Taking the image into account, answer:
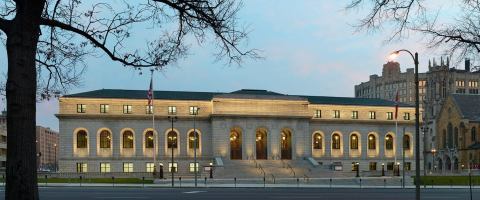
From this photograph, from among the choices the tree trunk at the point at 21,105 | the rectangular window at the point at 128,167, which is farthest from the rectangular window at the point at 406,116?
the tree trunk at the point at 21,105

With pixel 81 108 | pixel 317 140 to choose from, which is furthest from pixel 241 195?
pixel 317 140

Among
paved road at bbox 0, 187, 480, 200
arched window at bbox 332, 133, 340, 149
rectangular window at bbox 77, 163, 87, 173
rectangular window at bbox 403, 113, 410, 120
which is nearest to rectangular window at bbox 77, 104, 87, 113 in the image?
rectangular window at bbox 77, 163, 87, 173

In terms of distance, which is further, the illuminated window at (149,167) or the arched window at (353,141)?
the arched window at (353,141)

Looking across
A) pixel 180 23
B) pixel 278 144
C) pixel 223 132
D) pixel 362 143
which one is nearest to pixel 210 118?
pixel 223 132

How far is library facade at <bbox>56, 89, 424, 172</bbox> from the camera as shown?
311 feet

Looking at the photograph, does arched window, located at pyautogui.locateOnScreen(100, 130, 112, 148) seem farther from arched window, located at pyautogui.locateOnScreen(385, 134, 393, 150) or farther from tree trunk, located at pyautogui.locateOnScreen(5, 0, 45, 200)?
tree trunk, located at pyautogui.locateOnScreen(5, 0, 45, 200)

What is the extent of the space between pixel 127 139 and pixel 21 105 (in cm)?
8793

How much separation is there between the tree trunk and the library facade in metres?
81.1

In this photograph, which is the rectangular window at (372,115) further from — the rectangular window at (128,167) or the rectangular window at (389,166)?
the rectangular window at (128,167)

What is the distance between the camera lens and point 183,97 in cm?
10106

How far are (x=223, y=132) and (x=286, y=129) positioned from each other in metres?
11.2

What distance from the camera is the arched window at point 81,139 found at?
94.7m

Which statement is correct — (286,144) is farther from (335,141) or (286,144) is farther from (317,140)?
(335,141)

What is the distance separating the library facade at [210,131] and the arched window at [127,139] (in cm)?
16
